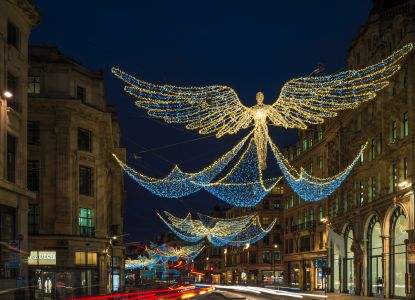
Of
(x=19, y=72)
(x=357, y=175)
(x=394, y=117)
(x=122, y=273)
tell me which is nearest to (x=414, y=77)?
(x=394, y=117)

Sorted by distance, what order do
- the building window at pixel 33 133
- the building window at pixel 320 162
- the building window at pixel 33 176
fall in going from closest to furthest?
the building window at pixel 33 176, the building window at pixel 33 133, the building window at pixel 320 162

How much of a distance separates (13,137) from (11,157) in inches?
42.1

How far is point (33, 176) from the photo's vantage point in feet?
174

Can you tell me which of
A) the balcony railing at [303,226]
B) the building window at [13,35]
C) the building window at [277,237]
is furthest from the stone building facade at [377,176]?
the building window at [277,237]

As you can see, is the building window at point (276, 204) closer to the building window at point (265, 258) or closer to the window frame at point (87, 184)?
the building window at point (265, 258)

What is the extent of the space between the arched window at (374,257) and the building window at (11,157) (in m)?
27.6

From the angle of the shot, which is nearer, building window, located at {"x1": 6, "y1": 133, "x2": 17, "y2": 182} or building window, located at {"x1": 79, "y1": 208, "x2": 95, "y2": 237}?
building window, located at {"x1": 6, "y1": 133, "x2": 17, "y2": 182}

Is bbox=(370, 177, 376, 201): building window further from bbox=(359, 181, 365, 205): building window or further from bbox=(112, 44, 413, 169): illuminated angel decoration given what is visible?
bbox=(112, 44, 413, 169): illuminated angel decoration

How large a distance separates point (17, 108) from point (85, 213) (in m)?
20.8

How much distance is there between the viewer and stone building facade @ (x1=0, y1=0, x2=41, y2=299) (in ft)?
108

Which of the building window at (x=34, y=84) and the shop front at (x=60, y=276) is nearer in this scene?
the shop front at (x=60, y=276)

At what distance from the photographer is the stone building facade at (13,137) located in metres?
32.9

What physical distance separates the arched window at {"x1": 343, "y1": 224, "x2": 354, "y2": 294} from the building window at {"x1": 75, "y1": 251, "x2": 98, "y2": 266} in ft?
70.5

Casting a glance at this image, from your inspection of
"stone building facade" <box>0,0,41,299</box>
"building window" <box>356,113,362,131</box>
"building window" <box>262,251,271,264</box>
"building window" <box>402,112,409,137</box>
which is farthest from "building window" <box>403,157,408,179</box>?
"building window" <box>262,251,271,264</box>
